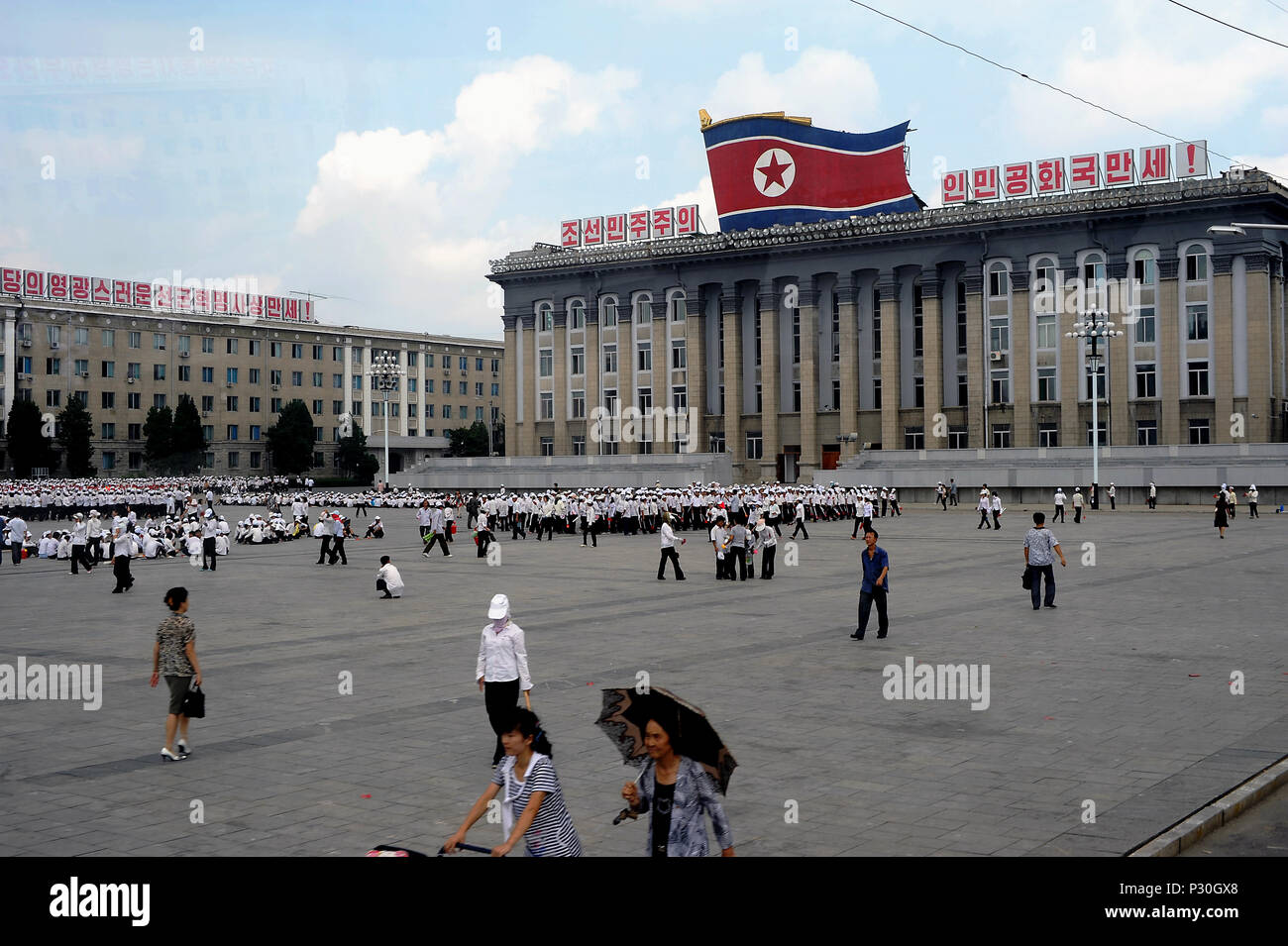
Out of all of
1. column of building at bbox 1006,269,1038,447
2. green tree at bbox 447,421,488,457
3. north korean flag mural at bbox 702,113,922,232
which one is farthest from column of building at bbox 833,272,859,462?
green tree at bbox 447,421,488,457

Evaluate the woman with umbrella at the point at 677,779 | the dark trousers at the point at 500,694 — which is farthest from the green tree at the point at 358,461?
the woman with umbrella at the point at 677,779

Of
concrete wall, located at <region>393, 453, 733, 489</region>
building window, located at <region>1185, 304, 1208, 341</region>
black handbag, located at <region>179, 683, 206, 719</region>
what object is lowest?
black handbag, located at <region>179, 683, 206, 719</region>

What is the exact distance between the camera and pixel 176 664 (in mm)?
10852

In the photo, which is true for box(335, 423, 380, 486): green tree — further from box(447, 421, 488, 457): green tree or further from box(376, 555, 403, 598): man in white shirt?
box(376, 555, 403, 598): man in white shirt

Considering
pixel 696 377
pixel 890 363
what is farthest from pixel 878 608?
pixel 696 377

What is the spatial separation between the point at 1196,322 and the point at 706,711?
6219cm

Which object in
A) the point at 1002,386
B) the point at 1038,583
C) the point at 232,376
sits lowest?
the point at 1038,583

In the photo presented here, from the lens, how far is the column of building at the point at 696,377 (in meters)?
82.0

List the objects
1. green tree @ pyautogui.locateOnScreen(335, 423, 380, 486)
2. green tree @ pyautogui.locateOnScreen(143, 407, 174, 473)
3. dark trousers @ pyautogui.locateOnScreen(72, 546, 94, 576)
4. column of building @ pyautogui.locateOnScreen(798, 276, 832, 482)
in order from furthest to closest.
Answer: green tree @ pyautogui.locateOnScreen(335, 423, 380, 486)
green tree @ pyautogui.locateOnScreen(143, 407, 174, 473)
column of building @ pyautogui.locateOnScreen(798, 276, 832, 482)
dark trousers @ pyautogui.locateOnScreen(72, 546, 94, 576)

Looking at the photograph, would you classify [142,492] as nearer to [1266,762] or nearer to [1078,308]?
[1078,308]

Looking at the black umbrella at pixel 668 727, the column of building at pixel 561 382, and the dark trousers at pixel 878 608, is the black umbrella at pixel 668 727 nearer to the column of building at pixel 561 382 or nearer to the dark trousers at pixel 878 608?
the dark trousers at pixel 878 608

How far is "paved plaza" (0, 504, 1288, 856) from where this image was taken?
8516mm

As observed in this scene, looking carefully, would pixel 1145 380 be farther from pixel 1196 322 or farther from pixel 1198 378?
pixel 1196 322

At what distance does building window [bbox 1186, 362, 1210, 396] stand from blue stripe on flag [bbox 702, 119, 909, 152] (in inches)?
979
